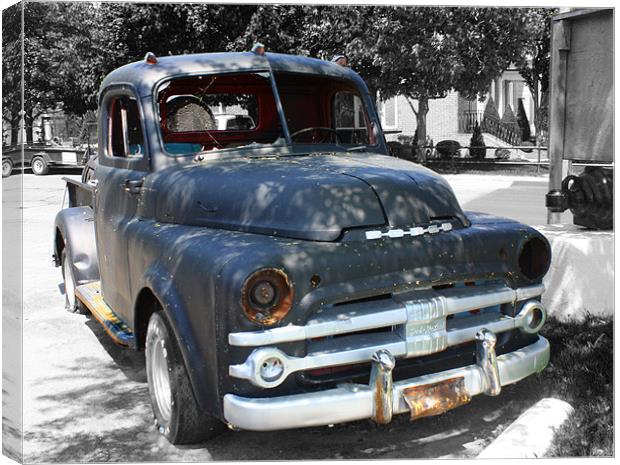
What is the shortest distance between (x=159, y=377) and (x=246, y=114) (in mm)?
1826

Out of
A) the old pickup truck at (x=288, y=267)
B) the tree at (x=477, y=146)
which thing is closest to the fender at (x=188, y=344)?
the old pickup truck at (x=288, y=267)

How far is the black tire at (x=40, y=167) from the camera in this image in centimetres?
495

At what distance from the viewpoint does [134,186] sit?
444cm

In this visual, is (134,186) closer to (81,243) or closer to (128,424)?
(128,424)

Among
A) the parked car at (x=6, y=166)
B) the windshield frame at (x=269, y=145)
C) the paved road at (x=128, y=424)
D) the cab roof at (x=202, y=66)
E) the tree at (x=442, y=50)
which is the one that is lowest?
the paved road at (x=128, y=424)

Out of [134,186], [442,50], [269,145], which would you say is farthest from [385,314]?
[442,50]

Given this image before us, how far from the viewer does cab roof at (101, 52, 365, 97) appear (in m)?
4.53

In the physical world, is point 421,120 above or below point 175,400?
above

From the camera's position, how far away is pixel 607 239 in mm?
5312

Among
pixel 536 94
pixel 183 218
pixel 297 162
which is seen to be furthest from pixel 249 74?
pixel 536 94

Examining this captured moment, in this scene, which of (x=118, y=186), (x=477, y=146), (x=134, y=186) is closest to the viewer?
(x=134, y=186)

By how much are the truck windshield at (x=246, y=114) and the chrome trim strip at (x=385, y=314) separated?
4.89 feet

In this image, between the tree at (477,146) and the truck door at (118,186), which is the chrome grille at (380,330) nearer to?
the truck door at (118,186)

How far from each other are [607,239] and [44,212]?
4090mm
